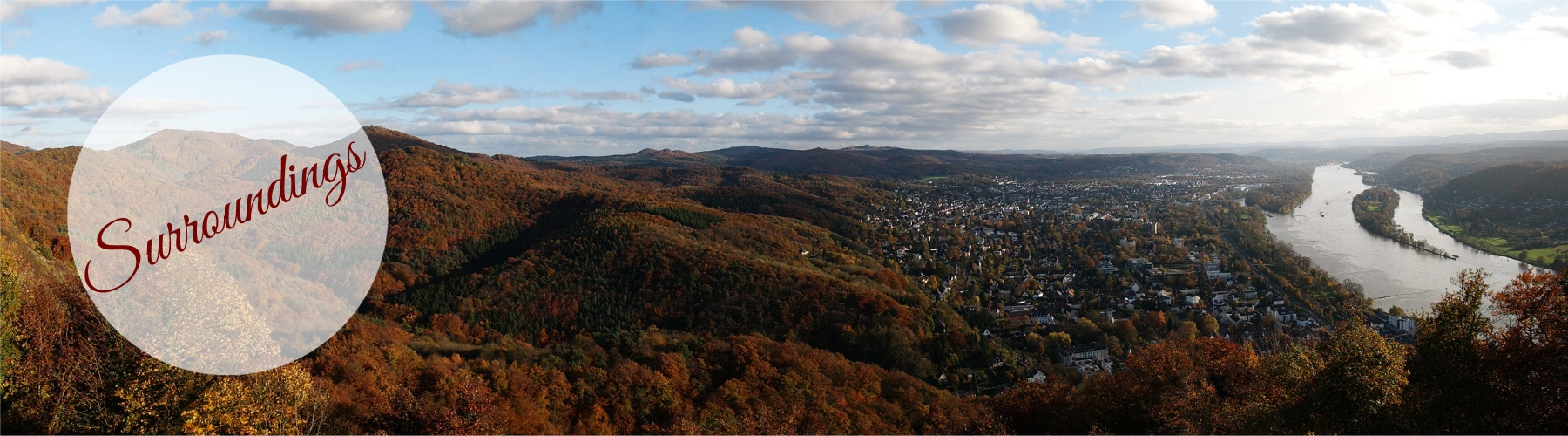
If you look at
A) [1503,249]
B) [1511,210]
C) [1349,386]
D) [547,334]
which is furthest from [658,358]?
[1511,210]

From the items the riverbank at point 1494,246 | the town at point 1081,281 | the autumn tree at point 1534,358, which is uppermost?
the autumn tree at point 1534,358

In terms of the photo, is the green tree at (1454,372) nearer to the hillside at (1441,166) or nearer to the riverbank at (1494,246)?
the riverbank at (1494,246)

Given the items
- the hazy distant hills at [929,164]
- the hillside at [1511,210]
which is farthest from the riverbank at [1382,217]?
the hazy distant hills at [929,164]

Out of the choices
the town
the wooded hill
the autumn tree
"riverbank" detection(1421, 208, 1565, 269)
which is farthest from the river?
the autumn tree

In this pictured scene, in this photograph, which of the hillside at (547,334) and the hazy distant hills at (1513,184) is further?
the hazy distant hills at (1513,184)

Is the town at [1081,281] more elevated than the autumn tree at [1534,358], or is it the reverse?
the autumn tree at [1534,358]

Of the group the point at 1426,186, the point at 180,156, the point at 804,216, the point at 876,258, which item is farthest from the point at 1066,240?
the point at 1426,186

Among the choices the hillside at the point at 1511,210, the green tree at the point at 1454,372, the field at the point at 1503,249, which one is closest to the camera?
the green tree at the point at 1454,372

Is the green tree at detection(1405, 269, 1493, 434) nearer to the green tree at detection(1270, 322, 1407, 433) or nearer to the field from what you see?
the green tree at detection(1270, 322, 1407, 433)

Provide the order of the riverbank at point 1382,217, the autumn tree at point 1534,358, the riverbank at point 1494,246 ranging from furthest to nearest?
the riverbank at point 1382,217 < the riverbank at point 1494,246 < the autumn tree at point 1534,358
